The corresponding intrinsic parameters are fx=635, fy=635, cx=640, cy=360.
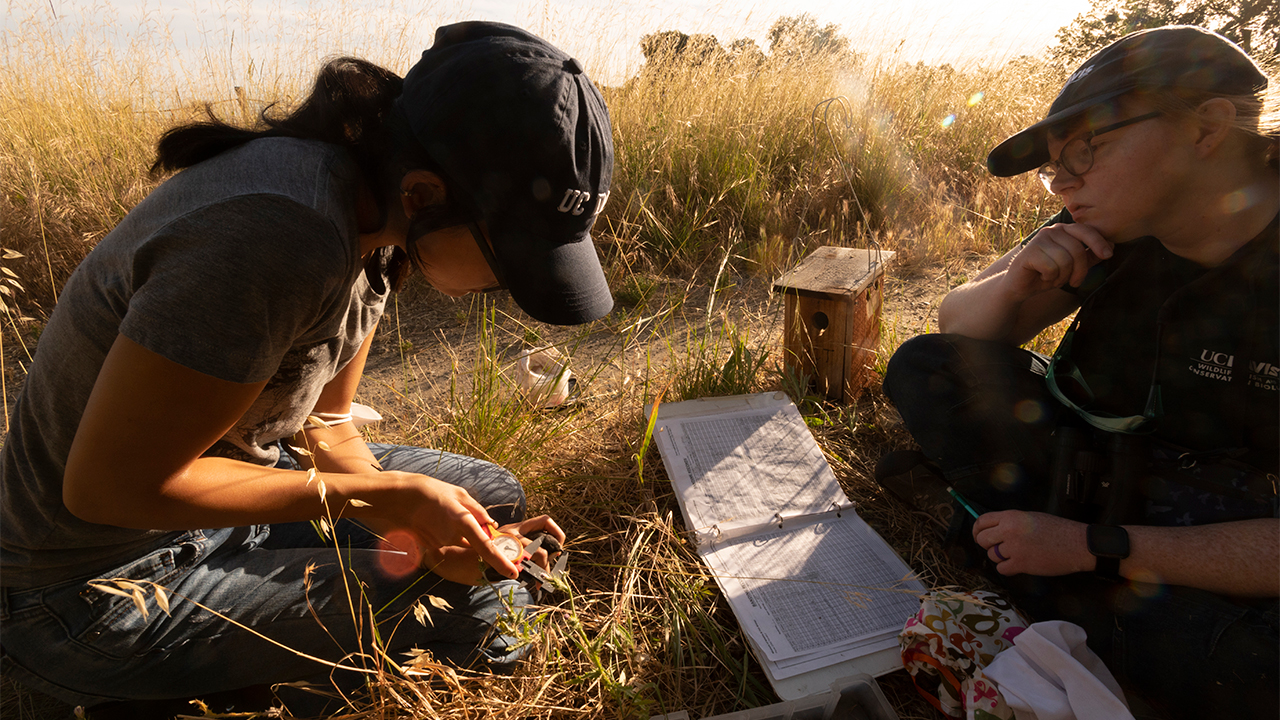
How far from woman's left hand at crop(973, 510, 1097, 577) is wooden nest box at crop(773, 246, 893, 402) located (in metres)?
0.96

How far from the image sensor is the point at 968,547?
176 centimetres

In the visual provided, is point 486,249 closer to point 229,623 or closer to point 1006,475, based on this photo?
point 229,623

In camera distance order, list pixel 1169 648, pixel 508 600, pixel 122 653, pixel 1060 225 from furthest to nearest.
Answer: pixel 1060 225
pixel 508 600
pixel 1169 648
pixel 122 653

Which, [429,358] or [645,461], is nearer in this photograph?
[645,461]

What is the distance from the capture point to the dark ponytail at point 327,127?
3.62ft

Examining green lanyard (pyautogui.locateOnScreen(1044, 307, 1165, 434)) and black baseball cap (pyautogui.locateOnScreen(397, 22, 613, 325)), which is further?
green lanyard (pyautogui.locateOnScreen(1044, 307, 1165, 434))

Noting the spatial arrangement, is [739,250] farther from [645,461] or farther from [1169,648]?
[1169,648]

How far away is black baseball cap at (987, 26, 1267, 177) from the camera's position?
1291mm

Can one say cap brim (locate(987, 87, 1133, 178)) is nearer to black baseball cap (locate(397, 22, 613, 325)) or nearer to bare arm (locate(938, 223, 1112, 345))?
bare arm (locate(938, 223, 1112, 345))

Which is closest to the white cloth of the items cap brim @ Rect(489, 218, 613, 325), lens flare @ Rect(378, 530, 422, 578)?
cap brim @ Rect(489, 218, 613, 325)

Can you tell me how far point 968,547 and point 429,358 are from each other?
7.95ft

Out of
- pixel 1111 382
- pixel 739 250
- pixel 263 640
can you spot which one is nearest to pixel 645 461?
pixel 263 640

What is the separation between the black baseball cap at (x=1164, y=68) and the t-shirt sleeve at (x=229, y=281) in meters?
1.54

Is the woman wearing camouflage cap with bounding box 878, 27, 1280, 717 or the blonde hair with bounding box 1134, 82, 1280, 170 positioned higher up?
the blonde hair with bounding box 1134, 82, 1280, 170
